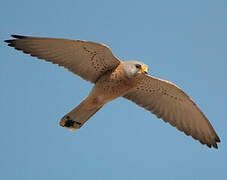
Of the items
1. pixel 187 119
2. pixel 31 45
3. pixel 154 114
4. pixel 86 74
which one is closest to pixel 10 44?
pixel 31 45

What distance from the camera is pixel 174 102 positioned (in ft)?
25.3

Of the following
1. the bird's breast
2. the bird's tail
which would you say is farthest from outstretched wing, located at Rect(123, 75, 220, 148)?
the bird's tail

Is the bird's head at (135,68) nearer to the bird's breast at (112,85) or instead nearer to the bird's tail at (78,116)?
the bird's breast at (112,85)

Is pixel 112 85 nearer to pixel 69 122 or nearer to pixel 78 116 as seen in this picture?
pixel 78 116

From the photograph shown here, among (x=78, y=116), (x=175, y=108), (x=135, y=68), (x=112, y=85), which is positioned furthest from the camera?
(x=175, y=108)

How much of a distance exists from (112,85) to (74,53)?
2.79 feet

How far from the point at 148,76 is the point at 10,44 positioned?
2445 mm

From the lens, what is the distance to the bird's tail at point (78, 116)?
7.03 m

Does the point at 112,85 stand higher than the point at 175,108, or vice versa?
the point at 175,108

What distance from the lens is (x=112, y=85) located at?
22.4 feet

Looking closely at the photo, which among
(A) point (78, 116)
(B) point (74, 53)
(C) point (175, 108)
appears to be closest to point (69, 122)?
(A) point (78, 116)

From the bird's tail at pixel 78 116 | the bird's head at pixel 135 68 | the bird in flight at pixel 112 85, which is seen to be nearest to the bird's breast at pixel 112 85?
the bird in flight at pixel 112 85

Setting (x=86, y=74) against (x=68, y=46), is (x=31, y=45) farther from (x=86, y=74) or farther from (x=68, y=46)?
(x=86, y=74)

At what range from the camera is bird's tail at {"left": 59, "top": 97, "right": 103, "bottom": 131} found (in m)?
7.03
